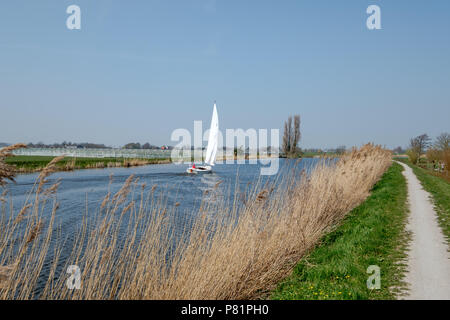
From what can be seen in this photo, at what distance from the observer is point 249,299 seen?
479 centimetres

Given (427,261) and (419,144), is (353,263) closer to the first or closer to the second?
(427,261)

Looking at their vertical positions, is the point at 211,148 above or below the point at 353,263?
above

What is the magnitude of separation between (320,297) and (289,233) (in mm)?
1907

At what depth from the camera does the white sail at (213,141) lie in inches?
1389

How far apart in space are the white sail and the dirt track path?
27.4m

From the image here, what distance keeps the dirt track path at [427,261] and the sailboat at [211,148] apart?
26.8 metres

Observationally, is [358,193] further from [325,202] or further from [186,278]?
[186,278]

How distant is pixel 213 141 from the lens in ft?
118

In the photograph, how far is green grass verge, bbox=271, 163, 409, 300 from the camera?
446 centimetres

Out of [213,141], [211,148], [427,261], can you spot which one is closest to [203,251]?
[427,261]

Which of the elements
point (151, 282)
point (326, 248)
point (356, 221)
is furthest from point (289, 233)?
point (356, 221)

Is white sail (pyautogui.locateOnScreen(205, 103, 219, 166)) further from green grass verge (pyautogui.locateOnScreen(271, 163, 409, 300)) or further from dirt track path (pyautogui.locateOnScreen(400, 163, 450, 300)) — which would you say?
dirt track path (pyautogui.locateOnScreen(400, 163, 450, 300))

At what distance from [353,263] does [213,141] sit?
31.0 m

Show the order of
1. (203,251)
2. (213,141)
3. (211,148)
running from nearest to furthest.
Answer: (203,251), (213,141), (211,148)
